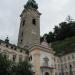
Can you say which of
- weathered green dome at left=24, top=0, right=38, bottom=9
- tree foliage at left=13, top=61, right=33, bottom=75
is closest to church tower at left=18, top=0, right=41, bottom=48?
weathered green dome at left=24, top=0, right=38, bottom=9

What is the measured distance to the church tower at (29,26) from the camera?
50656mm

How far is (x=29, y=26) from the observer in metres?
51.9

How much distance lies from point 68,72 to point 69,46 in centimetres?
1320

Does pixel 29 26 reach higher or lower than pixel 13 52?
higher

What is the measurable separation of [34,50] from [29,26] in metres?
→ 12.9

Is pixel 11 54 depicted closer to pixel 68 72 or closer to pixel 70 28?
pixel 68 72

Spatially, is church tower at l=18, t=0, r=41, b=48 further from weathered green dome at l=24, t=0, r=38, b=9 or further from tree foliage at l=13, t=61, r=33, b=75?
tree foliage at l=13, t=61, r=33, b=75

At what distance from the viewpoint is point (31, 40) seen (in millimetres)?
50031

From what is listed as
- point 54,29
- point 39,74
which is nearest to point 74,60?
point 39,74

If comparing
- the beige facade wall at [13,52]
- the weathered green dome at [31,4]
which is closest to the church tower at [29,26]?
the weathered green dome at [31,4]

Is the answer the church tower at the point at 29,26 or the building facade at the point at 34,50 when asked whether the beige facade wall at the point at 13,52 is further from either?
the church tower at the point at 29,26

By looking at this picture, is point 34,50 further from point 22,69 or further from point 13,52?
point 22,69

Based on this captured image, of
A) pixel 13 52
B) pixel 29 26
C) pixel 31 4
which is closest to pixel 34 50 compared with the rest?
pixel 13 52

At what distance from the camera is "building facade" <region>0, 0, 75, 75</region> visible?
39812 mm
